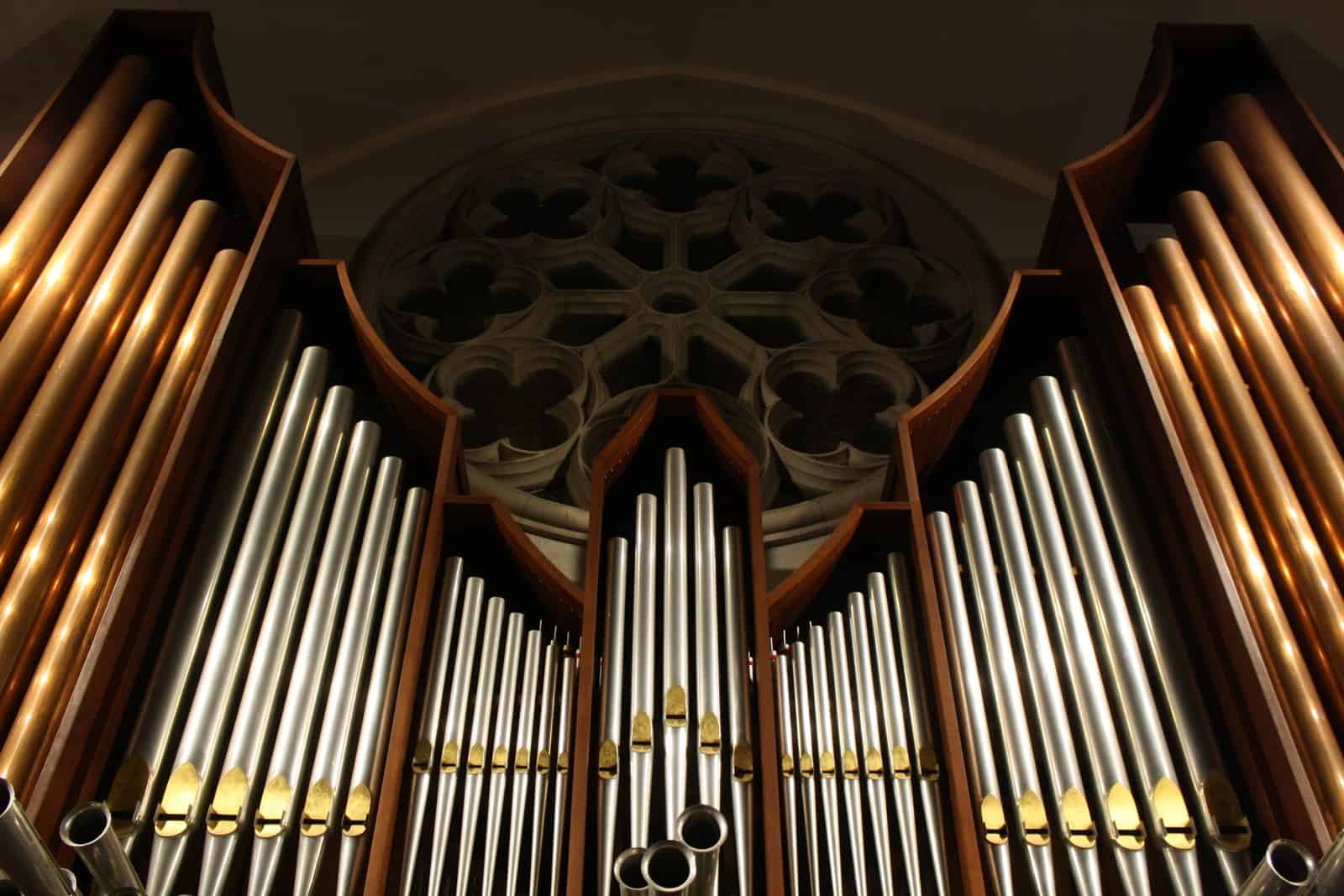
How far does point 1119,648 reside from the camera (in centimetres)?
409

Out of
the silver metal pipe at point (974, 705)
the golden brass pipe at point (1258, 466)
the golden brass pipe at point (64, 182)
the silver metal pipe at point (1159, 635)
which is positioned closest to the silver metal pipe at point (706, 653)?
the silver metal pipe at point (974, 705)

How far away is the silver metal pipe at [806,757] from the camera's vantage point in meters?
3.92

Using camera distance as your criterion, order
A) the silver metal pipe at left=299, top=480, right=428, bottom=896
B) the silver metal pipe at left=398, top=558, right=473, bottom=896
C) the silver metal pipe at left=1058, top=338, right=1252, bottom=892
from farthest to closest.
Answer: the silver metal pipe at left=398, top=558, right=473, bottom=896 → the silver metal pipe at left=299, top=480, right=428, bottom=896 → the silver metal pipe at left=1058, top=338, right=1252, bottom=892

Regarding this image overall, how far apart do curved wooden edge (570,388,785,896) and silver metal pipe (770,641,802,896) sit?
0.58 ft

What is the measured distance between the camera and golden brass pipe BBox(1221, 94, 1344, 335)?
4.60 metres

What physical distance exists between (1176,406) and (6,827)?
11.3 ft

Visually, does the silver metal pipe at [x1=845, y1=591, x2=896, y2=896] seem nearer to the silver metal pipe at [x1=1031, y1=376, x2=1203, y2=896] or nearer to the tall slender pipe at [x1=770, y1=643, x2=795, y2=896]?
the tall slender pipe at [x1=770, y1=643, x2=795, y2=896]

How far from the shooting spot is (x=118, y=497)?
4.24 meters

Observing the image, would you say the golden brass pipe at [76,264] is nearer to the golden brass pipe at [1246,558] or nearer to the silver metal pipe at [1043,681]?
the silver metal pipe at [1043,681]

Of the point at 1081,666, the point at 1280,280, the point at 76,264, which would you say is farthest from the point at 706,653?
the point at 76,264

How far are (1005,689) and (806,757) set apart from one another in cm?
60

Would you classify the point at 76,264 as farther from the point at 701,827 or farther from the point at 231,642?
the point at 701,827

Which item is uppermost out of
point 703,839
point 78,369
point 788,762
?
point 78,369

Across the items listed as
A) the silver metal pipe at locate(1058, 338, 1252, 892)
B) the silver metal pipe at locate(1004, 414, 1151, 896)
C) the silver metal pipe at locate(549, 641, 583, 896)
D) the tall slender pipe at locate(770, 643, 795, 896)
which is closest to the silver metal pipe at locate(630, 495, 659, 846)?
the silver metal pipe at locate(549, 641, 583, 896)
